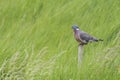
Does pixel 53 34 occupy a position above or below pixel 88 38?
above

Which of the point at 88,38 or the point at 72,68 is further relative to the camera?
the point at 88,38

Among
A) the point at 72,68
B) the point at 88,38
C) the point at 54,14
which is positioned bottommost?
the point at 72,68

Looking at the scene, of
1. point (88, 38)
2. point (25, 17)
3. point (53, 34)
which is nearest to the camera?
point (88, 38)

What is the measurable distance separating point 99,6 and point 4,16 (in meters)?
2.83

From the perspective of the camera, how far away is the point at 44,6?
10.9 metres

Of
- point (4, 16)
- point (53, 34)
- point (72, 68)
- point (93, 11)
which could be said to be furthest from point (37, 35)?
point (72, 68)

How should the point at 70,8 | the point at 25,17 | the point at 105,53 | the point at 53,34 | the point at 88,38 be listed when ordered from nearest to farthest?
the point at 105,53 → the point at 88,38 → the point at 53,34 → the point at 70,8 → the point at 25,17

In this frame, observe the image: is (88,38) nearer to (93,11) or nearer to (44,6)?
(93,11)

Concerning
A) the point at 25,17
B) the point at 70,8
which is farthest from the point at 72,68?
the point at 25,17

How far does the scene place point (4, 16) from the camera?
11.3 meters

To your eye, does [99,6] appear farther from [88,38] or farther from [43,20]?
[88,38]

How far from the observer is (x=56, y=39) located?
9125mm

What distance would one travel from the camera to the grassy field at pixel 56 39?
578 centimetres

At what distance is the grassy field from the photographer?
5781mm
